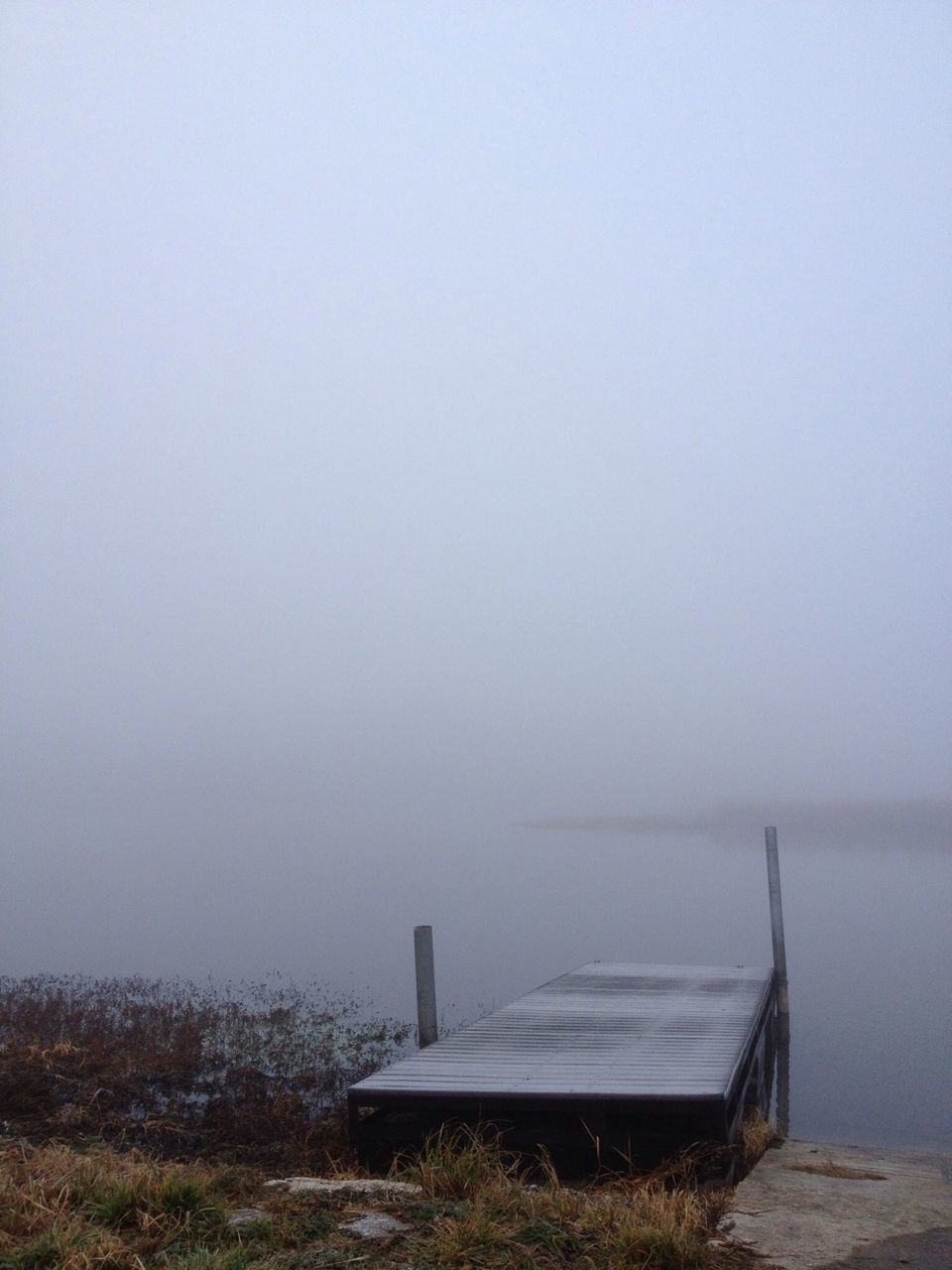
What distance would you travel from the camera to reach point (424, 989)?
13172 mm

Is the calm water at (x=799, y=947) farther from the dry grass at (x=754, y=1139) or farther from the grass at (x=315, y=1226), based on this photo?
the grass at (x=315, y=1226)

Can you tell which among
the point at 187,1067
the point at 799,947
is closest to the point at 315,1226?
the point at 187,1067

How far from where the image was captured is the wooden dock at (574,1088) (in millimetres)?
8211

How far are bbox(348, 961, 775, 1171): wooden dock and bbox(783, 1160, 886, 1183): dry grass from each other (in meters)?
0.54

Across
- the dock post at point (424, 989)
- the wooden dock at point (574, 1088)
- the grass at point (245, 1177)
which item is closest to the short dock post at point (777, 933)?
the grass at point (245, 1177)

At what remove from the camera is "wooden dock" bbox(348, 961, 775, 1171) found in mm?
8211

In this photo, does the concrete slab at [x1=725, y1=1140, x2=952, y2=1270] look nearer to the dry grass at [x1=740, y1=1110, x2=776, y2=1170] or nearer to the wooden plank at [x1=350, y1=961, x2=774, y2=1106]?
the dry grass at [x1=740, y1=1110, x2=776, y2=1170]

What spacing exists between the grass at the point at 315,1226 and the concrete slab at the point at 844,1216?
291 mm

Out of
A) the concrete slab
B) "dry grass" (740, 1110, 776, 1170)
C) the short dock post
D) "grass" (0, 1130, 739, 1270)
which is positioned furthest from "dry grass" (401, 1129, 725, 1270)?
the short dock post

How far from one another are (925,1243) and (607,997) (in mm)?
7776

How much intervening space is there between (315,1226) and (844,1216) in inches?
120

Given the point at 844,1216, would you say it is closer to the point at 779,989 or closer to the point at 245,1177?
the point at 245,1177

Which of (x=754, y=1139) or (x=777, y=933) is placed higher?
(x=777, y=933)

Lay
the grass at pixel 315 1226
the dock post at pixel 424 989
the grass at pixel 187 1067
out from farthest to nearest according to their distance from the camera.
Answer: the dock post at pixel 424 989 → the grass at pixel 187 1067 → the grass at pixel 315 1226
